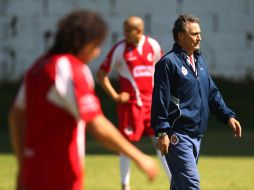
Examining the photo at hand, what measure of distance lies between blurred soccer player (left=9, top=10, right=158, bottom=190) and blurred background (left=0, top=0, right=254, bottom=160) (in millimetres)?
20201

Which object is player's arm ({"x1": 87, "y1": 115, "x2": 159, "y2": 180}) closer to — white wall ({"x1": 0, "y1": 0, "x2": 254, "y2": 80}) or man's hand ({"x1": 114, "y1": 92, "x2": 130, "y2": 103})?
man's hand ({"x1": 114, "y1": 92, "x2": 130, "y2": 103})

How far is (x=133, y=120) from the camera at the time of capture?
10.8 metres

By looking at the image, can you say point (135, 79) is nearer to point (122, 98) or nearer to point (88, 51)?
point (122, 98)

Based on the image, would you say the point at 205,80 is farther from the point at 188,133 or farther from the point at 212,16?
the point at 212,16

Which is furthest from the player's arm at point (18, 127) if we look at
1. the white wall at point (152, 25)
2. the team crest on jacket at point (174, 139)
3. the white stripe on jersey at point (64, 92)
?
the white wall at point (152, 25)

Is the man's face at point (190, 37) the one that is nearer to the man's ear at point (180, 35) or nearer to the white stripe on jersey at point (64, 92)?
the man's ear at point (180, 35)

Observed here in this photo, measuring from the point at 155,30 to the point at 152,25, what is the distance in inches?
7.7

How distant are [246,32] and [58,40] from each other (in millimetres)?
23035

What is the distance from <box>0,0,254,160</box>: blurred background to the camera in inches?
1035

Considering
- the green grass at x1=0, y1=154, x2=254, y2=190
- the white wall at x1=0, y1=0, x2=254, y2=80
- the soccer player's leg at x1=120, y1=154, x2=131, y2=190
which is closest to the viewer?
the soccer player's leg at x1=120, y1=154, x2=131, y2=190

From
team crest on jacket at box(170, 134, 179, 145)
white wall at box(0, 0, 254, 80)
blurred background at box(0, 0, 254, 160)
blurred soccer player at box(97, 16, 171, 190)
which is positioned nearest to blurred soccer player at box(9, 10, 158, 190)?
team crest on jacket at box(170, 134, 179, 145)

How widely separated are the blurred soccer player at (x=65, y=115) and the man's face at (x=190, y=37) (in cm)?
251

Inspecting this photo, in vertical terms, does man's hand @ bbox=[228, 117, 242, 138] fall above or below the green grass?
above

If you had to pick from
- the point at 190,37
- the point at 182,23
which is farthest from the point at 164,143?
the point at 182,23
